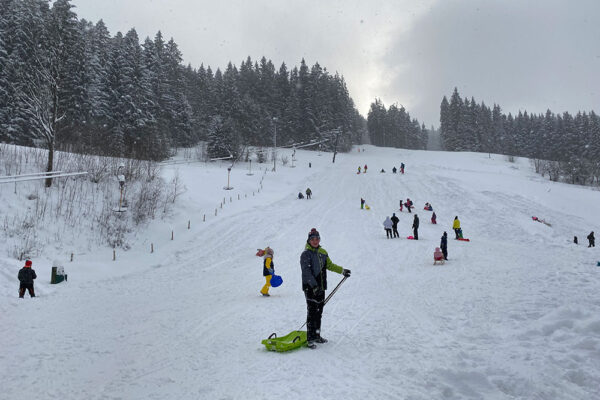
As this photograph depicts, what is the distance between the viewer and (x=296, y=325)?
8.23 metres

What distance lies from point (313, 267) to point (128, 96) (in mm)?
48220

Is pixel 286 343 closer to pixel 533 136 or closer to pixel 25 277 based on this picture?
pixel 25 277

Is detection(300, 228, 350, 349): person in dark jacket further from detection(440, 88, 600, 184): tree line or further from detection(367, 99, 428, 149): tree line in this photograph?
detection(367, 99, 428, 149): tree line

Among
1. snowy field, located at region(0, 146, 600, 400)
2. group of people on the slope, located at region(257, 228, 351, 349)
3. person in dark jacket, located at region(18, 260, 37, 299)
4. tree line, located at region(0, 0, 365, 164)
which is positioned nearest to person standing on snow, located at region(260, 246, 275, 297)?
snowy field, located at region(0, 146, 600, 400)

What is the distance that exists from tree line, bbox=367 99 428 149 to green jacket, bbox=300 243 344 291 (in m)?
125

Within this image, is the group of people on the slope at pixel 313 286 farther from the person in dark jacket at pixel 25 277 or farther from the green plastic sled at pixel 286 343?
the person in dark jacket at pixel 25 277

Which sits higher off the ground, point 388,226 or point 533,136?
point 533,136

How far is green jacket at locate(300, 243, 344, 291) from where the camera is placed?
651cm

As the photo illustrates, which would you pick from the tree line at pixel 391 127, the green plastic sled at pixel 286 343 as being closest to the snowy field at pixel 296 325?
the green plastic sled at pixel 286 343

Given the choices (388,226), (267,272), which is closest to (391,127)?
(388,226)

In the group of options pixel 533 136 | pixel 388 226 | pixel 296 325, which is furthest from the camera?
pixel 533 136

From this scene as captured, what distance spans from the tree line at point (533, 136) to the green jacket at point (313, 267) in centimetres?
7699

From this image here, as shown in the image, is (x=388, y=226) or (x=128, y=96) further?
(x=128, y=96)

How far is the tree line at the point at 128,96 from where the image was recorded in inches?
897
